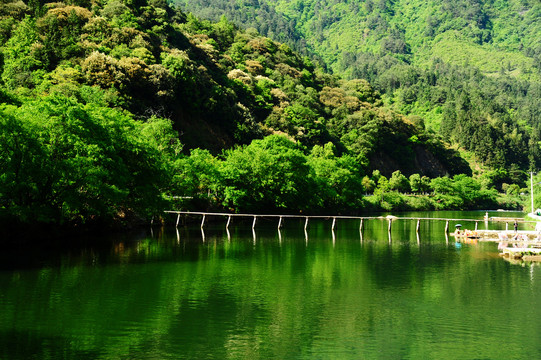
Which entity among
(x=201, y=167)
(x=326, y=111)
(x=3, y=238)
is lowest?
(x=3, y=238)

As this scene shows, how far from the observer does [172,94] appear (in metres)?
93.9

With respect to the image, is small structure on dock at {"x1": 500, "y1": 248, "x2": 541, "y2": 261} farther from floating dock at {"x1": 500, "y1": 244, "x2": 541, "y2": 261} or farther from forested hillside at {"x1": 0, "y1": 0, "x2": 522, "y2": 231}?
forested hillside at {"x1": 0, "y1": 0, "x2": 522, "y2": 231}

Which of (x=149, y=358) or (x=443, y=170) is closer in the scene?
(x=149, y=358)

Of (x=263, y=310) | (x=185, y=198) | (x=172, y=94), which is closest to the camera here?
(x=263, y=310)

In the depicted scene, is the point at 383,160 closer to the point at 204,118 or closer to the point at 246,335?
the point at 204,118

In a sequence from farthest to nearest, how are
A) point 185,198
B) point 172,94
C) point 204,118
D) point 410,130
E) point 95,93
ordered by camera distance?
1. point 410,130
2. point 204,118
3. point 172,94
4. point 95,93
5. point 185,198

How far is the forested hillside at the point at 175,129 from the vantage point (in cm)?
4291

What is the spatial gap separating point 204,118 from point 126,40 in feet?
67.3

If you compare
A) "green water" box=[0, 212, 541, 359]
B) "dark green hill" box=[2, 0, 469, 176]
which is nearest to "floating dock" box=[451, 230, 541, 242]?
"green water" box=[0, 212, 541, 359]

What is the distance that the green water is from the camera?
64.4 feet

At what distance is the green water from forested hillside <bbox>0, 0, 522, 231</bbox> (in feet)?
24.5

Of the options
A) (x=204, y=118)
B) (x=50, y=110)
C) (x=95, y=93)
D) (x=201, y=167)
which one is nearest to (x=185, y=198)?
(x=201, y=167)

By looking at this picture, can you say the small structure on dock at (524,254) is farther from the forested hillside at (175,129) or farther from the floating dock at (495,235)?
the forested hillside at (175,129)

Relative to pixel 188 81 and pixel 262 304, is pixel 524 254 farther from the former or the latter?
pixel 188 81
